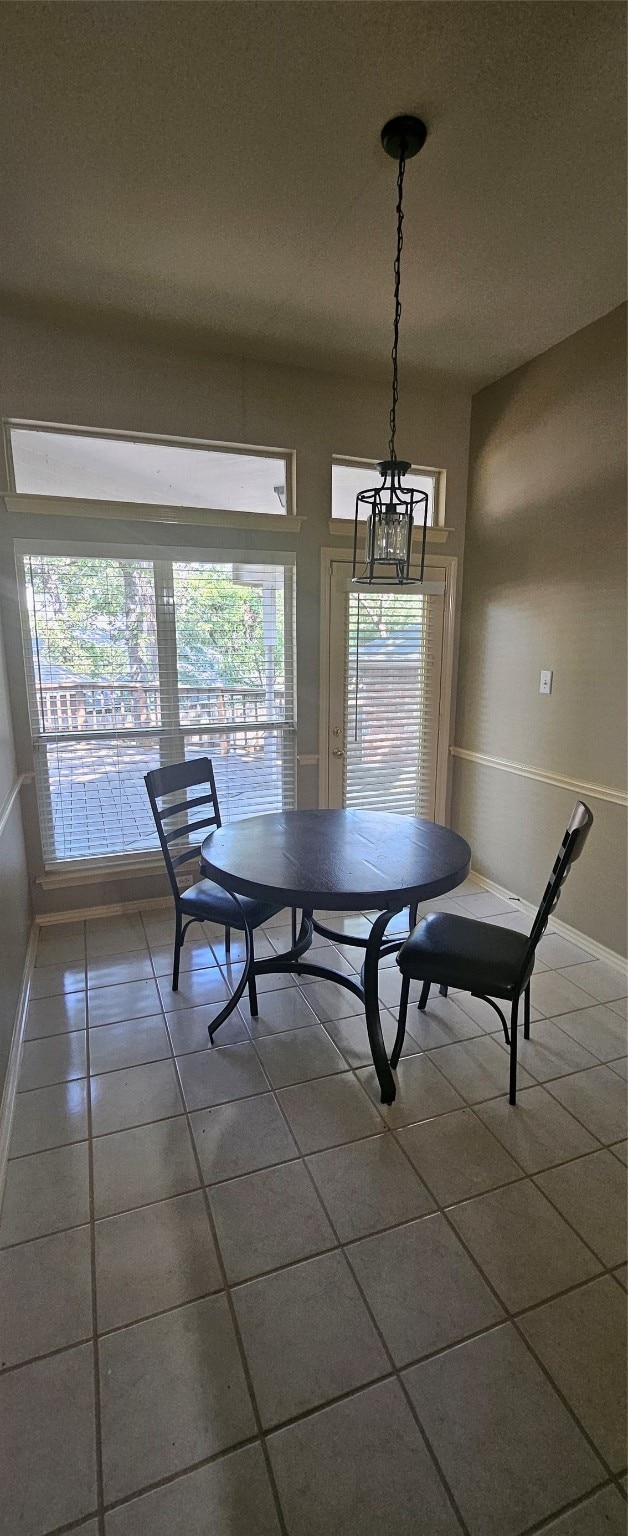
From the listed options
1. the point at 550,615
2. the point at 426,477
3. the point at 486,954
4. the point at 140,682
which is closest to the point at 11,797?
the point at 140,682

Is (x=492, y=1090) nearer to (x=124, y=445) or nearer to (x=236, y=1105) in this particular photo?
(x=236, y=1105)

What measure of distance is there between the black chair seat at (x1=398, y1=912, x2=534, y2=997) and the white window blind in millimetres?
1624

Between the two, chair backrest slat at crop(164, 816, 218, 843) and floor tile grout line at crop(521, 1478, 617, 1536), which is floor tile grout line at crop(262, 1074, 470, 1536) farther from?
chair backrest slat at crop(164, 816, 218, 843)

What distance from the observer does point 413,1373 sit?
1.27 metres

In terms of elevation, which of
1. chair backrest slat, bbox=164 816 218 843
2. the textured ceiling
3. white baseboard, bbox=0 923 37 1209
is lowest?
white baseboard, bbox=0 923 37 1209

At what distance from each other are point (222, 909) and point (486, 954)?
39.1 inches

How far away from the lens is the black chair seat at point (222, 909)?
238 cm

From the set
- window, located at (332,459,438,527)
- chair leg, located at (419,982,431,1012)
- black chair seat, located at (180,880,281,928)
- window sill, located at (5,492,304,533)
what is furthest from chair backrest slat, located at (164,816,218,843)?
window, located at (332,459,438,527)

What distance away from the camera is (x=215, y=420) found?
3074 millimetres

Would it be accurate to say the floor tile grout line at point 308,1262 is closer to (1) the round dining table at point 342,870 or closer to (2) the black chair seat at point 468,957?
(1) the round dining table at point 342,870

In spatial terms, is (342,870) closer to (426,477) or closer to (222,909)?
(222,909)

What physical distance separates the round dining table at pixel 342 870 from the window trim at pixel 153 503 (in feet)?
5.24

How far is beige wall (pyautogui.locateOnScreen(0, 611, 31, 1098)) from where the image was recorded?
2.10 meters

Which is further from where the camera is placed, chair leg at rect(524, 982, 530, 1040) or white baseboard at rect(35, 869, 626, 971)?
white baseboard at rect(35, 869, 626, 971)
